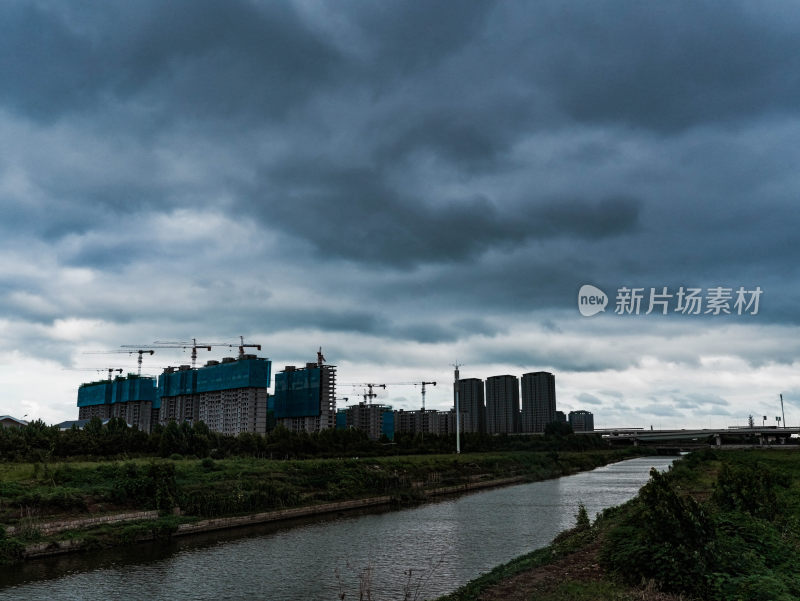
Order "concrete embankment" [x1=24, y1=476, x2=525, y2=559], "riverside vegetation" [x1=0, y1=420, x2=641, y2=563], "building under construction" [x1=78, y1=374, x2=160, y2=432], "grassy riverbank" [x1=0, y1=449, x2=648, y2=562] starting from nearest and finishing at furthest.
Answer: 1. "concrete embankment" [x1=24, y1=476, x2=525, y2=559]
2. "grassy riverbank" [x1=0, y1=449, x2=648, y2=562]
3. "riverside vegetation" [x1=0, y1=420, x2=641, y2=563]
4. "building under construction" [x1=78, y1=374, x2=160, y2=432]

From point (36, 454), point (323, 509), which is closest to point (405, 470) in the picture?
point (323, 509)

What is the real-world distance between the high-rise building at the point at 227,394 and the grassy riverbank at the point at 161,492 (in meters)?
75.2

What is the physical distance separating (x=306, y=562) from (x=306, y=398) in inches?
5205

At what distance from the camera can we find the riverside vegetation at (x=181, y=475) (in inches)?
1511

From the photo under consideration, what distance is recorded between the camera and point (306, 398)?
6383 inches

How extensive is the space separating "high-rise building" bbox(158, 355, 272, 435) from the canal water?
99260 millimetres

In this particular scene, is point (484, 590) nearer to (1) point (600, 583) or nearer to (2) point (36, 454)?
(1) point (600, 583)

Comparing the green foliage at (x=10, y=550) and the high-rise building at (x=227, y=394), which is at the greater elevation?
the high-rise building at (x=227, y=394)

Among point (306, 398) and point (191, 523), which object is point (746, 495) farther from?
point (306, 398)

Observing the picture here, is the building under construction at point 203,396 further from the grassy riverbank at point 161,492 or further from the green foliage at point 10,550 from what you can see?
the green foliage at point 10,550

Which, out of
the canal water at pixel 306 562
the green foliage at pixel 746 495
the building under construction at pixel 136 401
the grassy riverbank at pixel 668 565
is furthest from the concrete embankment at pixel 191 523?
the building under construction at pixel 136 401

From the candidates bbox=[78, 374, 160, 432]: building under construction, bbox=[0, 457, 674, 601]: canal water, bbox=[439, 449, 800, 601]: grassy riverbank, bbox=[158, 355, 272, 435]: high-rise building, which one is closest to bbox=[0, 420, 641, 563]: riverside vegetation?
bbox=[0, 457, 674, 601]: canal water

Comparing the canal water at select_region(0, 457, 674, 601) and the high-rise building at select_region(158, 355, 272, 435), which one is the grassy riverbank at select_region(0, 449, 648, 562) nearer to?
the canal water at select_region(0, 457, 674, 601)

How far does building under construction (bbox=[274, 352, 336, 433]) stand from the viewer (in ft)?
525
